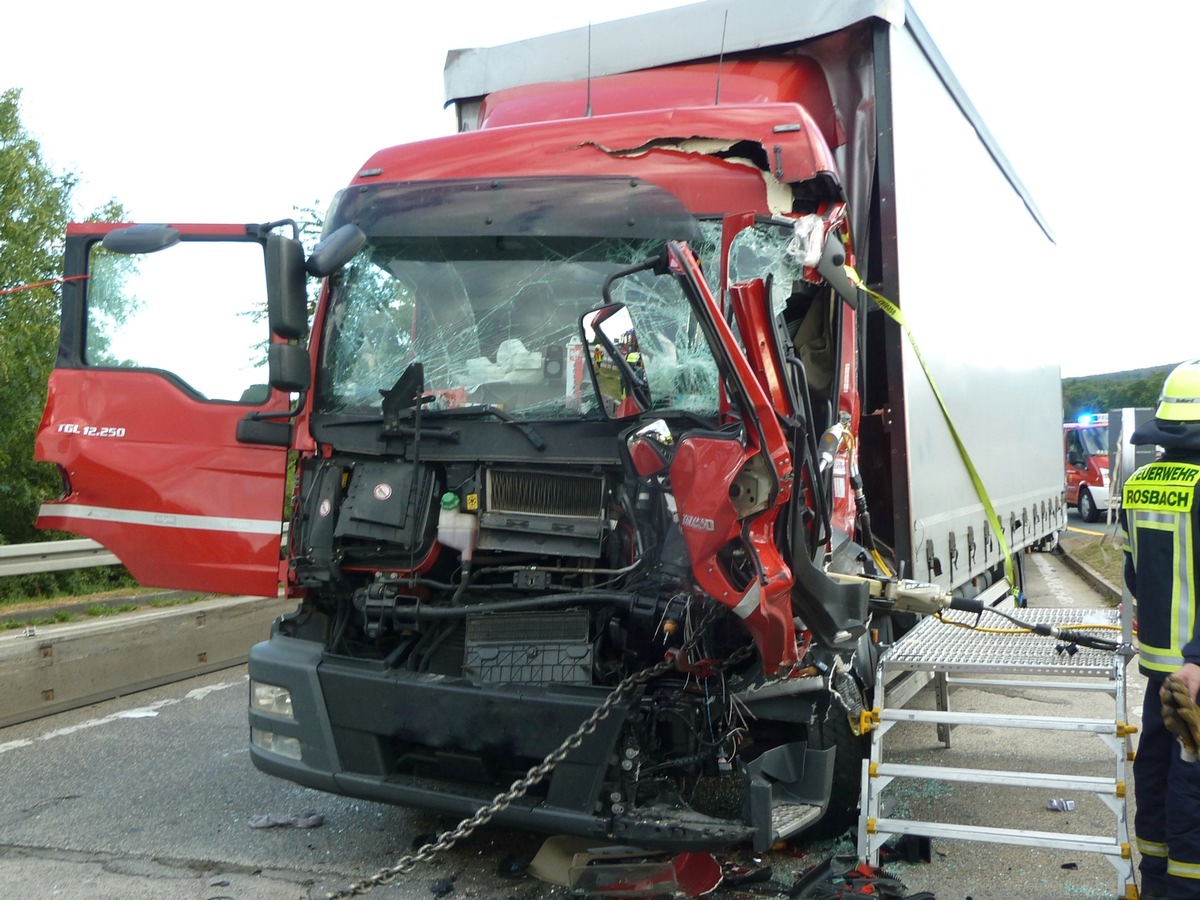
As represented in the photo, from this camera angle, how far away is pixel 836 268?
4.35m

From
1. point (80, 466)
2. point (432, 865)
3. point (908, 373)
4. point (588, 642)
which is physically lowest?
point (432, 865)

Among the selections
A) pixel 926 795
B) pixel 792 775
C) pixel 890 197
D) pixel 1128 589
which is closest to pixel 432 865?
pixel 792 775

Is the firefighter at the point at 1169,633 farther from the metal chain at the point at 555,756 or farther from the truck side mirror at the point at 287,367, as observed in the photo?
the truck side mirror at the point at 287,367

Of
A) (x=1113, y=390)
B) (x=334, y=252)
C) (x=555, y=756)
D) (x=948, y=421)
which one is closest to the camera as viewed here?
(x=555, y=756)

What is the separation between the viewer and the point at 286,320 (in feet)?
14.4

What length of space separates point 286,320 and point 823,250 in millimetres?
2091

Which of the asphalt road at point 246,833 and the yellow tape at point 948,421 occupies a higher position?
the yellow tape at point 948,421

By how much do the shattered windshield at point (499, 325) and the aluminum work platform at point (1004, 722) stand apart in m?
1.74

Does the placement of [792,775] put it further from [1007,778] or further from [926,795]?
[926,795]

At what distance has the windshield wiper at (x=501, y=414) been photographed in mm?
4164

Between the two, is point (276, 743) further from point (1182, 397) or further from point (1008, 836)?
point (1182, 397)

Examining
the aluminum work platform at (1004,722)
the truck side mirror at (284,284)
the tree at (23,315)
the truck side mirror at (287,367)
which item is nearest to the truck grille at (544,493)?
the truck side mirror at (287,367)

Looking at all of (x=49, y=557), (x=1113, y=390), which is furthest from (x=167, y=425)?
(x=1113, y=390)

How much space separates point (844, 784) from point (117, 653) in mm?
5261
